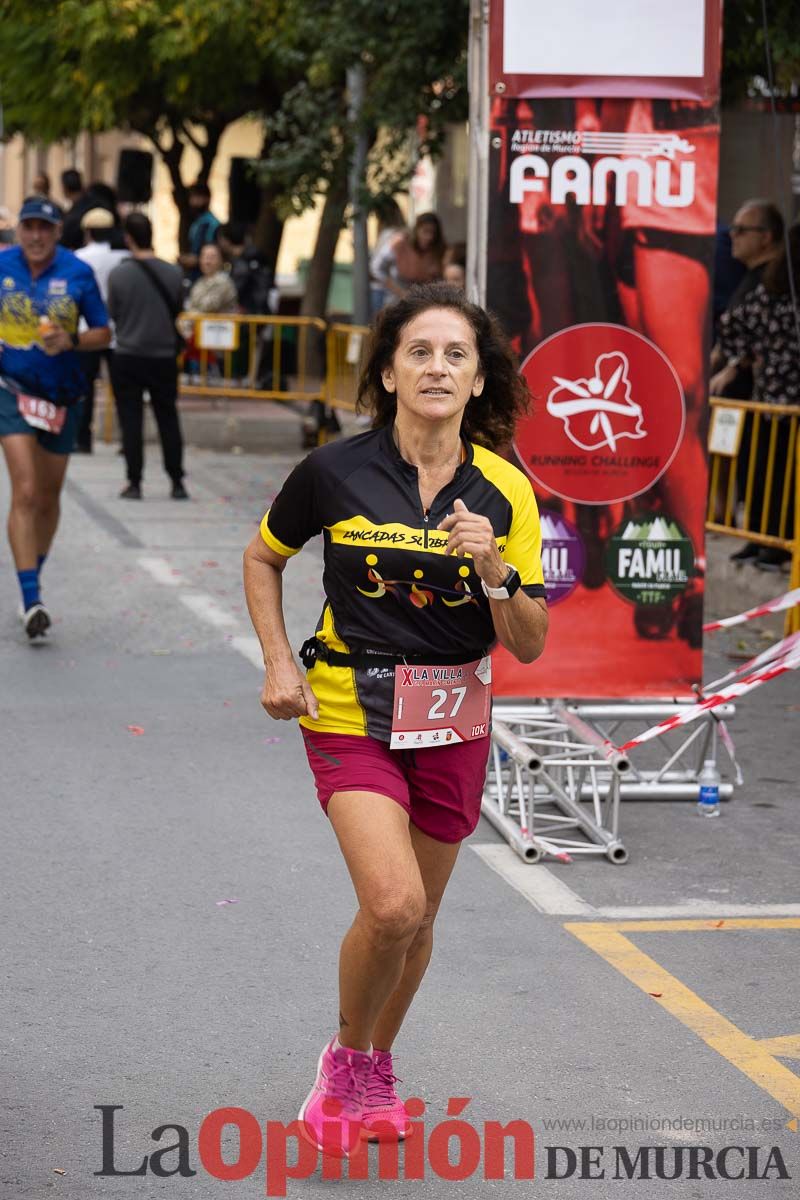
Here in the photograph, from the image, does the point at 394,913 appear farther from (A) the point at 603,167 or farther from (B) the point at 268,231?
(B) the point at 268,231

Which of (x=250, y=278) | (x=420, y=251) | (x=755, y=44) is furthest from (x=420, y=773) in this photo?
(x=250, y=278)

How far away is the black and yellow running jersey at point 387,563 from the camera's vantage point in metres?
4.38

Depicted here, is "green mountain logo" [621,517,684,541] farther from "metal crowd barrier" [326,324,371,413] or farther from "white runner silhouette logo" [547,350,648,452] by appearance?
"metal crowd barrier" [326,324,371,413]

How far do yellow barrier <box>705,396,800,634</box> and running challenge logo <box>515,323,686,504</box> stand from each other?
11.0 ft

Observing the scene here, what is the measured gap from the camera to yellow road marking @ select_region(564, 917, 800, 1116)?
497 centimetres

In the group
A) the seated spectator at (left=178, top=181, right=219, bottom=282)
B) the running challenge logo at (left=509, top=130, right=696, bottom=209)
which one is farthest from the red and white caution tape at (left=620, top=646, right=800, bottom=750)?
the seated spectator at (left=178, top=181, right=219, bottom=282)

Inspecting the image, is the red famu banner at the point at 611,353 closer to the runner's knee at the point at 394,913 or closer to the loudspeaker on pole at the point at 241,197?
the runner's knee at the point at 394,913

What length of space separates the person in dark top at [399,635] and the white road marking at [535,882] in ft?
5.99

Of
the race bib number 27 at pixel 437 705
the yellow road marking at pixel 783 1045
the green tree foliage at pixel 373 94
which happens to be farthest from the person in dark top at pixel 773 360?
the race bib number 27 at pixel 437 705

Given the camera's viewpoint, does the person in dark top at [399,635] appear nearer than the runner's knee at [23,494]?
Yes

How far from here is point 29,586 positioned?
10188mm

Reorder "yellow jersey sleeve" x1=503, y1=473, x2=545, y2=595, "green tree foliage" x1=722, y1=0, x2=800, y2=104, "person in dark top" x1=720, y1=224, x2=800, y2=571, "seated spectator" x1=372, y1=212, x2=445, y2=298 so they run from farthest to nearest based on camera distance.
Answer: "seated spectator" x1=372, y1=212, x2=445, y2=298
"green tree foliage" x1=722, y1=0, x2=800, y2=104
"person in dark top" x1=720, y1=224, x2=800, y2=571
"yellow jersey sleeve" x1=503, y1=473, x2=545, y2=595

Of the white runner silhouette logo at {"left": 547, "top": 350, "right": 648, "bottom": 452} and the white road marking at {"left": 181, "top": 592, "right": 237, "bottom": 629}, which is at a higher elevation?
the white runner silhouette logo at {"left": 547, "top": 350, "right": 648, "bottom": 452}

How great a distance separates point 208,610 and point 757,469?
3.20m
